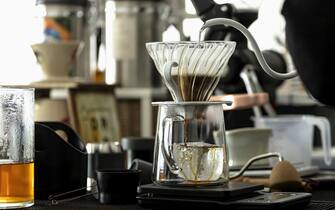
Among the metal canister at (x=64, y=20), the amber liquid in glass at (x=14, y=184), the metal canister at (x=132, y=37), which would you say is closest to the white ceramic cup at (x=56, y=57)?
the metal canister at (x=64, y=20)

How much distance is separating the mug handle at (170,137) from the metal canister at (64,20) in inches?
75.7

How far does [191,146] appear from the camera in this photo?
120 centimetres

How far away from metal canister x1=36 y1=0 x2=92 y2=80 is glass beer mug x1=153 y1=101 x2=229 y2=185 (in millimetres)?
1924

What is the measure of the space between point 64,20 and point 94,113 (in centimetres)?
76

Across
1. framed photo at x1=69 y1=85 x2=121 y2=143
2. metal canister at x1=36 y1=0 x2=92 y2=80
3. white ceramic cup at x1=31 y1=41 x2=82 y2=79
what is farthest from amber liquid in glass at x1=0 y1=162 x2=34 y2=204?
metal canister at x1=36 y1=0 x2=92 y2=80

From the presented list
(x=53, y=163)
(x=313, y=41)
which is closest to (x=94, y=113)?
(x=53, y=163)

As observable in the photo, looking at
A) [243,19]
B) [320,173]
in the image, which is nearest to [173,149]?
[320,173]

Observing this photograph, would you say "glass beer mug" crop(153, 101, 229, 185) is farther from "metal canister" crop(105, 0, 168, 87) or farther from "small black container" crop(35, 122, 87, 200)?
"metal canister" crop(105, 0, 168, 87)

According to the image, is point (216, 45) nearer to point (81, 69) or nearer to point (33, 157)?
point (33, 157)

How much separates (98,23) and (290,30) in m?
2.33

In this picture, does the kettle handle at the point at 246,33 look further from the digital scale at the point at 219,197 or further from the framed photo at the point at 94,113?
the framed photo at the point at 94,113

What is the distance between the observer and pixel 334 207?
46.5 inches

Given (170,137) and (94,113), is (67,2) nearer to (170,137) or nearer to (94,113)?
(94,113)

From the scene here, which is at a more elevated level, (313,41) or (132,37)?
(132,37)
